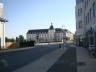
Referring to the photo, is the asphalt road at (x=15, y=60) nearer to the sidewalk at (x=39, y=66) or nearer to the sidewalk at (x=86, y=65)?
the sidewalk at (x=39, y=66)

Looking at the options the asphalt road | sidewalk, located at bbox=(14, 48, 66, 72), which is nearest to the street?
the asphalt road

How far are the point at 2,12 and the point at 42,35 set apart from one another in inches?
4995

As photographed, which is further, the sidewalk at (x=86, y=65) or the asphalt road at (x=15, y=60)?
the asphalt road at (x=15, y=60)

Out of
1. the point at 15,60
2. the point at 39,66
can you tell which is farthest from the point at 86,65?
the point at 15,60

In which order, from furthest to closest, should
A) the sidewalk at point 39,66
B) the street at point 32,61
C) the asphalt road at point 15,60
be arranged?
the asphalt road at point 15,60 → the street at point 32,61 → the sidewalk at point 39,66

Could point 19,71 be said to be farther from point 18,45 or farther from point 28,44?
point 28,44

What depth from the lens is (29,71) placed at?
12.8m

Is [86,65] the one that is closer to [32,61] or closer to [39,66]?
[39,66]

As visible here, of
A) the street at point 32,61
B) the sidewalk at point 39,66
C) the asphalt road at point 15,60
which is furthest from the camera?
the asphalt road at point 15,60

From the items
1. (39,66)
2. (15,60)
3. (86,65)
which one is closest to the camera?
(39,66)

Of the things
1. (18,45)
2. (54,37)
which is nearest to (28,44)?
(18,45)

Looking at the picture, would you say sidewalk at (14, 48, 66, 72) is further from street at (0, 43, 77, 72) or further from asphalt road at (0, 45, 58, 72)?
asphalt road at (0, 45, 58, 72)

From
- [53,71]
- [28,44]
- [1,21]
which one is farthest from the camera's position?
[28,44]

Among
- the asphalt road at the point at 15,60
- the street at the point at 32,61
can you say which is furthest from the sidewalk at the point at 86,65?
the asphalt road at the point at 15,60
